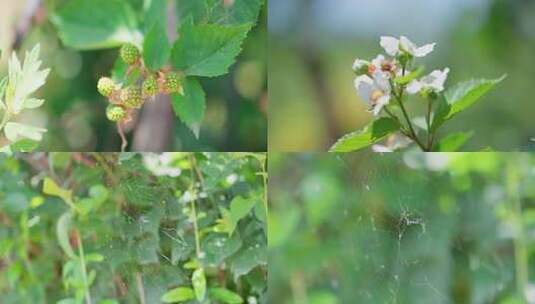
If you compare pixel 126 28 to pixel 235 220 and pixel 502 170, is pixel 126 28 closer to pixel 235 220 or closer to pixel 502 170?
pixel 235 220

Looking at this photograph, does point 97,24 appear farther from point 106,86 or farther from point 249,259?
point 249,259

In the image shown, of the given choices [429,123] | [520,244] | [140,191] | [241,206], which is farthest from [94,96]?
[520,244]

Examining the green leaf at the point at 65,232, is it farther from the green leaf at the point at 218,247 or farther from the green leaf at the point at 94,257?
the green leaf at the point at 218,247

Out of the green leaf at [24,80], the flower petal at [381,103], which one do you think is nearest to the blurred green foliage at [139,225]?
the green leaf at [24,80]

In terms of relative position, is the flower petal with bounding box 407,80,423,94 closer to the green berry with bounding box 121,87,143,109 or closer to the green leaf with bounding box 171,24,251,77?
the green leaf with bounding box 171,24,251,77

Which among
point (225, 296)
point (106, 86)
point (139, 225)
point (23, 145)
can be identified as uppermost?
point (106, 86)

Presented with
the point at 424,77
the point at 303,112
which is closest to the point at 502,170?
the point at 424,77
